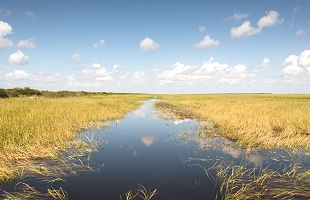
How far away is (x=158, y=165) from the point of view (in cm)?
685

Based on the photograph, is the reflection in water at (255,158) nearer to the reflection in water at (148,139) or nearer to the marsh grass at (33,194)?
the reflection in water at (148,139)

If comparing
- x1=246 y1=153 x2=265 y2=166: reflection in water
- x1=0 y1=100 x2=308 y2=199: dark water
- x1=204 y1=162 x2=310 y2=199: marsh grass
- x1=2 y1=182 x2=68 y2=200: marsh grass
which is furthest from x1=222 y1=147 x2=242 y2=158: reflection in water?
x1=2 y1=182 x2=68 y2=200: marsh grass

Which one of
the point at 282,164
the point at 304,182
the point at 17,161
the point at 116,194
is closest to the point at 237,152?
the point at 282,164

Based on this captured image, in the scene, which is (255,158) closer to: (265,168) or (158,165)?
(265,168)

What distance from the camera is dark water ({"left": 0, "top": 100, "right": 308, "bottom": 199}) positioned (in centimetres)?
499

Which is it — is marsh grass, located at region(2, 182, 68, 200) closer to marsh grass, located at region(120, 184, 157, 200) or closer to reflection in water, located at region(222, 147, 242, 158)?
marsh grass, located at region(120, 184, 157, 200)

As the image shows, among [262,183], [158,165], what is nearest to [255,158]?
[262,183]

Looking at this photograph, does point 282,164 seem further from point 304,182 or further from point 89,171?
point 89,171

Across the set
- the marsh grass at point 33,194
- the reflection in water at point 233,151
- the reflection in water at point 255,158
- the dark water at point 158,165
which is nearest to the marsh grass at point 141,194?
the dark water at point 158,165

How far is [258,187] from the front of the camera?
16.9 ft

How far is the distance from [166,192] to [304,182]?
423 cm

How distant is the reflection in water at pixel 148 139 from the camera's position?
1002 cm

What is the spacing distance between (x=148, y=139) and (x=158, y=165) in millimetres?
4109

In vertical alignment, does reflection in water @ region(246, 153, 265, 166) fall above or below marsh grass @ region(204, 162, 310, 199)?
below
